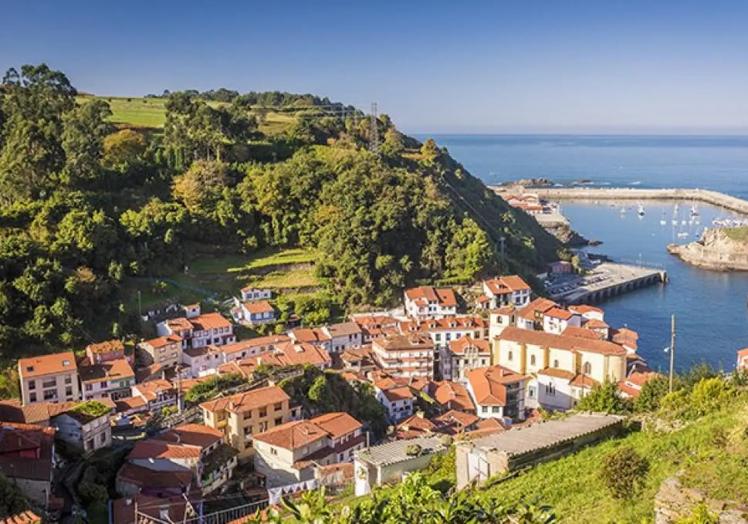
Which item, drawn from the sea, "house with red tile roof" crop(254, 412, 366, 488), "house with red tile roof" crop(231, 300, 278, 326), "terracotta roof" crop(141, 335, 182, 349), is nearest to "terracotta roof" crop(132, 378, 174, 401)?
"terracotta roof" crop(141, 335, 182, 349)

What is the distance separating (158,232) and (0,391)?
37.7ft

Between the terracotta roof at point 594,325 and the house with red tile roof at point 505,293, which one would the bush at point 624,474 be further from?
the house with red tile roof at point 505,293

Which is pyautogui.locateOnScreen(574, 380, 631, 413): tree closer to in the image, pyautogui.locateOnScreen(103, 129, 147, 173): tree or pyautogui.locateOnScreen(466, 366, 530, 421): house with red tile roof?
pyautogui.locateOnScreen(466, 366, 530, 421): house with red tile roof

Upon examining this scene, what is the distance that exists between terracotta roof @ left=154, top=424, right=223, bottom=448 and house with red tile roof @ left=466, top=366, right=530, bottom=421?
10419 mm

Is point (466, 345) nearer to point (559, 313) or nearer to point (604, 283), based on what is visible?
point (559, 313)

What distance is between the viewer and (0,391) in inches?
868

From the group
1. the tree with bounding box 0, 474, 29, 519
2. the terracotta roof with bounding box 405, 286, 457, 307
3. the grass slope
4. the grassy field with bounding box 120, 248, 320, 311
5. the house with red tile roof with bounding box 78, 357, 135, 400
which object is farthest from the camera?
the terracotta roof with bounding box 405, 286, 457, 307

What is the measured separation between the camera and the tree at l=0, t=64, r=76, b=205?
99.0 feet

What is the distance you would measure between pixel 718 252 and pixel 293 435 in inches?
1776

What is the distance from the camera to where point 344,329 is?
28828mm

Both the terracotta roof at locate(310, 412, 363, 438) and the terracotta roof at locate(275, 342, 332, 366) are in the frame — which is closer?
the terracotta roof at locate(310, 412, 363, 438)

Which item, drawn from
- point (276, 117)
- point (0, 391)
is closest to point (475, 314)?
point (0, 391)

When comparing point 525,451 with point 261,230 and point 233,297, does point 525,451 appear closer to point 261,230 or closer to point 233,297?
point 233,297

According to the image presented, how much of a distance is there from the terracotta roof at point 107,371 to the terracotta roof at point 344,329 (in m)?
8.44
